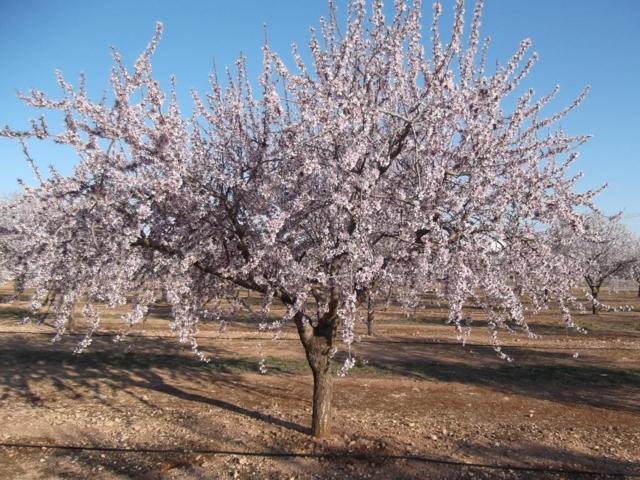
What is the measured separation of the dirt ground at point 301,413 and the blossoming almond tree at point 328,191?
84.2 inches

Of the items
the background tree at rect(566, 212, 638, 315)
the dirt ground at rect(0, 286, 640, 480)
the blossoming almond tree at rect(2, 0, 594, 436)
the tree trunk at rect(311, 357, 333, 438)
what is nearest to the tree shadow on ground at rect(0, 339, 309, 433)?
the dirt ground at rect(0, 286, 640, 480)

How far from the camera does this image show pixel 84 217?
289 inches

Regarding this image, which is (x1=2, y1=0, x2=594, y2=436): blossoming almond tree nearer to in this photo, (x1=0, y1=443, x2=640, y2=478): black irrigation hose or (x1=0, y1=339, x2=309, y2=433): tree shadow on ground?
(x1=0, y1=443, x2=640, y2=478): black irrigation hose

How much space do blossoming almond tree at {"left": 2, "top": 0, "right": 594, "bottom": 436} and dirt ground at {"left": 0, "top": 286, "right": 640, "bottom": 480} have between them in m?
2.14

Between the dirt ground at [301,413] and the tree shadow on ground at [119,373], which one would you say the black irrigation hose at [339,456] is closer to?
the dirt ground at [301,413]

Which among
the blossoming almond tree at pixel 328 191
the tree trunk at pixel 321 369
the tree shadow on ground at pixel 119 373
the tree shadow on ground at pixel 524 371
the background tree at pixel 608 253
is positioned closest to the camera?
the blossoming almond tree at pixel 328 191

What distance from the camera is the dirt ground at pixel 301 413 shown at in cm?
785

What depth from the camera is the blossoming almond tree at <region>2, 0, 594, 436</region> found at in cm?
710

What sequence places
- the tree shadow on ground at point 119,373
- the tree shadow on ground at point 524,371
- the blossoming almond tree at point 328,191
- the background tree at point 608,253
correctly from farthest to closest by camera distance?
the background tree at point 608,253, the tree shadow on ground at point 524,371, the tree shadow on ground at point 119,373, the blossoming almond tree at point 328,191

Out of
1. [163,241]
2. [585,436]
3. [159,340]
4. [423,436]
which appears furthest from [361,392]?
[159,340]

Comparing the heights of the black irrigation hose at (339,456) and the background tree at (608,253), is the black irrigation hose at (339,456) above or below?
below

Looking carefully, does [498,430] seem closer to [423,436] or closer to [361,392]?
[423,436]

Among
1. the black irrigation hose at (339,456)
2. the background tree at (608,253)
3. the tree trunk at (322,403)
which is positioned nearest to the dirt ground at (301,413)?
the black irrigation hose at (339,456)

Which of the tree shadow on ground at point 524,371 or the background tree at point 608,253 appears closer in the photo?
the tree shadow on ground at point 524,371
